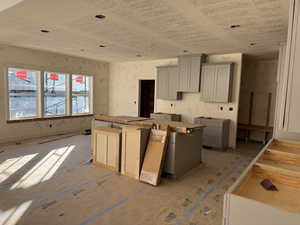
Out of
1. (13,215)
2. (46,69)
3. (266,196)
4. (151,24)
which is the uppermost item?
(151,24)

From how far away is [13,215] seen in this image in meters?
2.27

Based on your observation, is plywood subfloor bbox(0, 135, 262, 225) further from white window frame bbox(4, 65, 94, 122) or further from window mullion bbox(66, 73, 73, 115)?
window mullion bbox(66, 73, 73, 115)

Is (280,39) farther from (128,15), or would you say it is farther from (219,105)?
(128,15)

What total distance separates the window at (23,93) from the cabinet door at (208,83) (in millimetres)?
5091

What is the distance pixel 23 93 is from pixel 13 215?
175 inches

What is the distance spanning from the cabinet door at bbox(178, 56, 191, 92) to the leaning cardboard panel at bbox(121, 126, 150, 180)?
2.97 m

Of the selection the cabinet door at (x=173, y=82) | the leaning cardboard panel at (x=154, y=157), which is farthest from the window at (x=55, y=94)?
the leaning cardboard panel at (x=154, y=157)

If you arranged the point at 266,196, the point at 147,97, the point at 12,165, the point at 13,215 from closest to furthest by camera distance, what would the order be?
the point at 266,196
the point at 13,215
the point at 12,165
the point at 147,97

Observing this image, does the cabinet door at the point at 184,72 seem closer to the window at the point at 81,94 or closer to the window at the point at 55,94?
the window at the point at 81,94

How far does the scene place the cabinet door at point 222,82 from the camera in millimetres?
5266

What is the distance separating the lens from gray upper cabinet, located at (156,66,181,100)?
6.15 meters

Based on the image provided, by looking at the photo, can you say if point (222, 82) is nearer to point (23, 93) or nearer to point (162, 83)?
point (162, 83)

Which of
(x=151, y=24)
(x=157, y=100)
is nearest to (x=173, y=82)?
(x=157, y=100)

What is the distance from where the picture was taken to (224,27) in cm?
333
